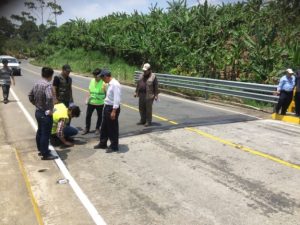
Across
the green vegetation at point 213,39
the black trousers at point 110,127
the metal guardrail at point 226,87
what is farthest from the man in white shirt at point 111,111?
the green vegetation at point 213,39

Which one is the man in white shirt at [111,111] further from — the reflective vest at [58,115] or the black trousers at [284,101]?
the black trousers at [284,101]

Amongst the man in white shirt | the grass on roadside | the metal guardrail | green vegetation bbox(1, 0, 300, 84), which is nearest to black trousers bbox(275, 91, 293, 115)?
the metal guardrail

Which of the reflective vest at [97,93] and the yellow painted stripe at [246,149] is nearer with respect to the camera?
the yellow painted stripe at [246,149]

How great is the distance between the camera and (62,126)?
8.37 meters

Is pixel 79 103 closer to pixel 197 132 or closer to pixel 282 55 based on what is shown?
pixel 197 132

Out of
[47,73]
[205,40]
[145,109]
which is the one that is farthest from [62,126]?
[205,40]

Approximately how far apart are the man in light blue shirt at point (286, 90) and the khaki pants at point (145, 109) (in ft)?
13.6

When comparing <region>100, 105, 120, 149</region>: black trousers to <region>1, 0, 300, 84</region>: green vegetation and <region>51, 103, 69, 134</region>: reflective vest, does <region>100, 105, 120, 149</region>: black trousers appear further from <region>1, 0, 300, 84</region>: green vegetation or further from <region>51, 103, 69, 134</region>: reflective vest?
<region>1, 0, 300, 84</region>: green vegetation

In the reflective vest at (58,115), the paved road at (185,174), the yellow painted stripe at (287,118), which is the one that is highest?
the reflective vest at (58,115)

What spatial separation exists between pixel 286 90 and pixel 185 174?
648cm

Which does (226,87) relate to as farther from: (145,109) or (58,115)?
(58,115)

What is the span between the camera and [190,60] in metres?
24.5

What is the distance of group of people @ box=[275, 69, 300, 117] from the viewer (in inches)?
459

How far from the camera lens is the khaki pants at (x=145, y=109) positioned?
1074 centimetres
